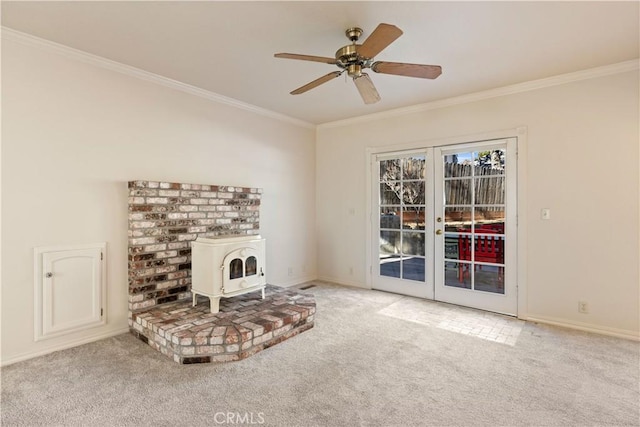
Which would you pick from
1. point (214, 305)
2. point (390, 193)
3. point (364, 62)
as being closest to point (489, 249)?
point (390, 193)

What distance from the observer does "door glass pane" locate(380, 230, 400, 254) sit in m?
4.49

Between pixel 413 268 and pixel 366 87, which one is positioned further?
pixel 413 268

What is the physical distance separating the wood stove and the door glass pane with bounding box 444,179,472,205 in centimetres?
238

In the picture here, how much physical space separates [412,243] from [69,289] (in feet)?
12.2

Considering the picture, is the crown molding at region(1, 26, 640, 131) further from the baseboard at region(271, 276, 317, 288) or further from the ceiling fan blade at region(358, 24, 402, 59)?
the baseboard at region(271, 276, 317, 288)

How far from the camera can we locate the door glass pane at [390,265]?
4492 mm

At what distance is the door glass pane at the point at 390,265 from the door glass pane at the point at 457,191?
1047 millimetres

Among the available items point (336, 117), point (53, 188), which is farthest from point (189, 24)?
point (336, 117)

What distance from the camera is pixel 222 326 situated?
104 inches

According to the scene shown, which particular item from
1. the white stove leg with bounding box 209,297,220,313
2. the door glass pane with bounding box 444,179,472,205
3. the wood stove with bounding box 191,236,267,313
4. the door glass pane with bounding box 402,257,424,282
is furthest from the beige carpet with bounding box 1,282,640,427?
the door glass pane with bounding box 444,179,472,205

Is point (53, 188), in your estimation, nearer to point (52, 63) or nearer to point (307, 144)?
point (52, 63)

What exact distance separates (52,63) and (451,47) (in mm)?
3286

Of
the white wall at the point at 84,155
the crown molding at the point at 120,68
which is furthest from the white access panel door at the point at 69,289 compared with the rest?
the crown molding at the point at 120,68

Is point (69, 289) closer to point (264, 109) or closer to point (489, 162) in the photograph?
point (264, 109)
